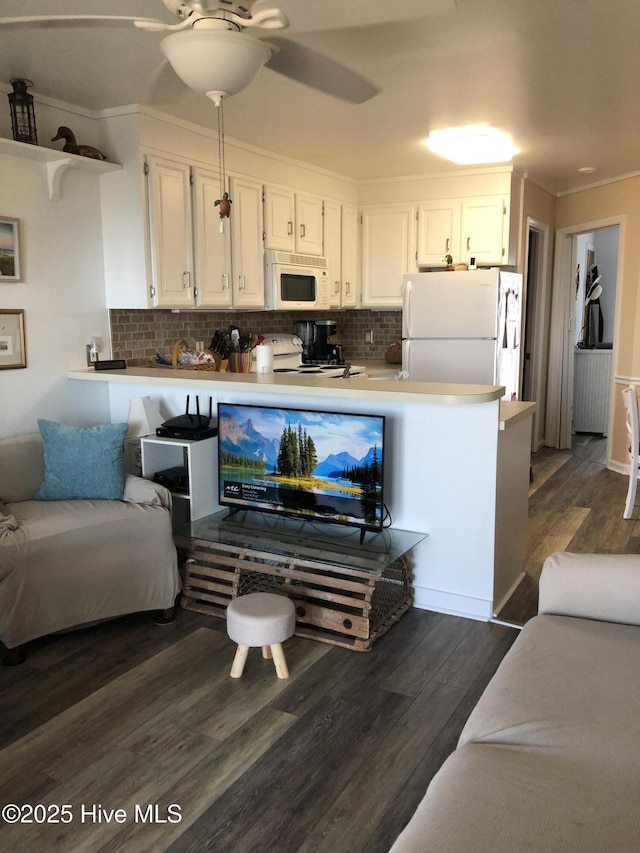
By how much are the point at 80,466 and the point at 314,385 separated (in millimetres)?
1135

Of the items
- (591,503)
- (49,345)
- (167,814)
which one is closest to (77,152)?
(49,345)

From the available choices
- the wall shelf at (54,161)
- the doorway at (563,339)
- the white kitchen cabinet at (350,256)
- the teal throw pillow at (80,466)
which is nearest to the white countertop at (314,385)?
the teal throw pillow at (80,466)

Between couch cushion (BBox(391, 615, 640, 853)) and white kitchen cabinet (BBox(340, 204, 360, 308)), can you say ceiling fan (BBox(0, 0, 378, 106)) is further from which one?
white kitchen cabinet (BBox(340, 204, 360, 308))

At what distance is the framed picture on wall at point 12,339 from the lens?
3.44 metres

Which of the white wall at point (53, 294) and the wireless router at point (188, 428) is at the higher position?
the white wall at point (53, 294)

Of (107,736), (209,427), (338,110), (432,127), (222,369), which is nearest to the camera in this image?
(107,736)

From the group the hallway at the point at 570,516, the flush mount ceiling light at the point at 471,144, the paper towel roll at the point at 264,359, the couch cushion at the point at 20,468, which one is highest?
the flush mount ceiling light at the point at 471,144

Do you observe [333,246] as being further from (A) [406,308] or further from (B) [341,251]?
(A) [406,308]

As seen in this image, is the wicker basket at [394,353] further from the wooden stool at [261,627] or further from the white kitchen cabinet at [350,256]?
the wooden stool at [261,627]

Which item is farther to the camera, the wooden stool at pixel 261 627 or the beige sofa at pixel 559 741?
the wooden stool at pixel 261 627

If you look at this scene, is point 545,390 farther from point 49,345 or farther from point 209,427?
point 49,345

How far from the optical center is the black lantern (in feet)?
10.8

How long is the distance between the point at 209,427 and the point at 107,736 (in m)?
1.59

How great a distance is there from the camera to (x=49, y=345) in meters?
3.69
